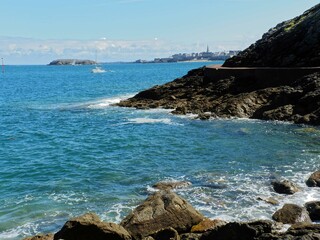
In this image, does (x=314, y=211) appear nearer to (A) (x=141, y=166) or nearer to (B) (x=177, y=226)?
(B) (x=177, y=226)

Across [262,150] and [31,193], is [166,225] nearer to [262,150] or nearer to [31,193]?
[31,193]

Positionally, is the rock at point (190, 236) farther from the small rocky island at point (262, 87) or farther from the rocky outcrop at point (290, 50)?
the rocky outcrop at point (290, 50)

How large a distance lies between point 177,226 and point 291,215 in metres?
3.66

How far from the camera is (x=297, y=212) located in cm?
1298

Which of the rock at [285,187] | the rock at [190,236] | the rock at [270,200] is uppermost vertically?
the rock at [190,236]

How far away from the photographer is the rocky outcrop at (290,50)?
42.0 meters

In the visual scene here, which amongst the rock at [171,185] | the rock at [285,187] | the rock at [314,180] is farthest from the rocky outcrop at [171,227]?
the rock at [171,185]

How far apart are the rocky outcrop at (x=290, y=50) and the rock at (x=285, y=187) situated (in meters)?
26.0

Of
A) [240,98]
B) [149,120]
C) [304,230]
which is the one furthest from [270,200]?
[240,98]

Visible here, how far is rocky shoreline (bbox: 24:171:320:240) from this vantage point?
9.98m

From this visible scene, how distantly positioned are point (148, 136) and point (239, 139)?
245 inches

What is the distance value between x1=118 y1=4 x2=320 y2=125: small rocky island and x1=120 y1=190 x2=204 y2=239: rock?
19812 millimetres

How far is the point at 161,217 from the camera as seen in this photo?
38.9 ft

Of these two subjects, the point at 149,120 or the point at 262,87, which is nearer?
the point at 149,120
